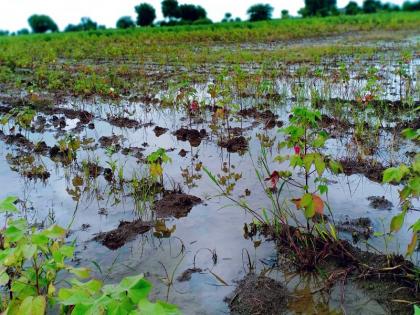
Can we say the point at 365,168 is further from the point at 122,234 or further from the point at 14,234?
the point at 14,234

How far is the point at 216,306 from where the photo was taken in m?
2.88

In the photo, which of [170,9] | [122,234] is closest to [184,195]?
[122,234]

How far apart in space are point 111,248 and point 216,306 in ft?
3.66

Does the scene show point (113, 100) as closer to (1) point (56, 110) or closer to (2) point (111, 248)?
(1) point (56, 110)

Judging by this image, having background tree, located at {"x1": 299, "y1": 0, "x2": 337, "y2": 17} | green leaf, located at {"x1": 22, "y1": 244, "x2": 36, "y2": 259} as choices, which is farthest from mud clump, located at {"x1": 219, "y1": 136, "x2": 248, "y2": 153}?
background tree, located at {"x1": 299, "y1": 0, "x2": 337, "y2": 17}

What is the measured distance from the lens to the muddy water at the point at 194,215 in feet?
10.00

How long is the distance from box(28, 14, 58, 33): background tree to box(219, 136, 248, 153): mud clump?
210 feet

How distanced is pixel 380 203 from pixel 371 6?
56149mm

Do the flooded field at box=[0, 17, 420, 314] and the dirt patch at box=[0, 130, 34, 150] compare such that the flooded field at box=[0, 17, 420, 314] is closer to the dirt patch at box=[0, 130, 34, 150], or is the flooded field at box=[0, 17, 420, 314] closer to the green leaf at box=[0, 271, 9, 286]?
the dirt patch at box=[0, 130, 34, 150]

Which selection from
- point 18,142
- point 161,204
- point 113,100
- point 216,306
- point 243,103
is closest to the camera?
point 216,306

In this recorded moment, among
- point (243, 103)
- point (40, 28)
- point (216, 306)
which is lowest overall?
point (216, 306)

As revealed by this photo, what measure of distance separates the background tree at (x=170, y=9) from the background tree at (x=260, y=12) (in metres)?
7.70

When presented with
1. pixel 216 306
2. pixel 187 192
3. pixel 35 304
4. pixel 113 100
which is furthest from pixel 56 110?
pixel 35 304

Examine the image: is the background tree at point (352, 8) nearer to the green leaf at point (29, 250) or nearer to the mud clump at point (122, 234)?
the mud clump at point (122, 234)
